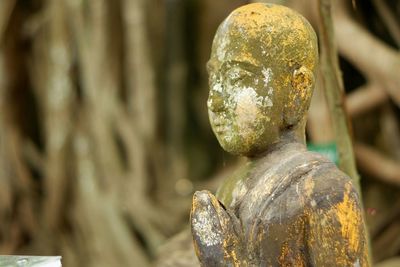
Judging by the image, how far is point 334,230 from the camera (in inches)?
60.2

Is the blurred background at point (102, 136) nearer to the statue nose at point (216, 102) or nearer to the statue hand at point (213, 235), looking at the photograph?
the statue nose at point (216, 102)

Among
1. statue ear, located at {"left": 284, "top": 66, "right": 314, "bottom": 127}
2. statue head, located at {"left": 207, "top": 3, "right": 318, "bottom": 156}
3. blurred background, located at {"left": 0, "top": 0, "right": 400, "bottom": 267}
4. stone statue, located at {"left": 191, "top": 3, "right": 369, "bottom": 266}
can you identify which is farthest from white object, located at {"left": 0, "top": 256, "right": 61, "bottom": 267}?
blurred background, located at {"left": 0, "top": 0, "right": 400, "bottom": 267}

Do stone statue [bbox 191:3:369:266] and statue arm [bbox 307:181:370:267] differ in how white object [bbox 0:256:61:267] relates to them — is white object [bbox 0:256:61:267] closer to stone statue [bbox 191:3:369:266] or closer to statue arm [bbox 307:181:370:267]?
stone statue [bbox 191:3:369:266]

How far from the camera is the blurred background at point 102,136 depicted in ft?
12.3

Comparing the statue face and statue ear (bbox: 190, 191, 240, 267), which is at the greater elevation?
the statue face

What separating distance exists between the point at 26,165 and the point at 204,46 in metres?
1.17

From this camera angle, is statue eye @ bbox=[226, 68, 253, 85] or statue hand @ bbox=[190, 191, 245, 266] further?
statue eye @ bbox=[226, 68, 253, 85]

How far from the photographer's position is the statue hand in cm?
155

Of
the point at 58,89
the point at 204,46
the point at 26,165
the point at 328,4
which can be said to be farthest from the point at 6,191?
the point at 328,4

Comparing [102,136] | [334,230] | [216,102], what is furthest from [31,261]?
[102,136]

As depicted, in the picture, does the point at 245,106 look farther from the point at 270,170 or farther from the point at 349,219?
the point at 349,219

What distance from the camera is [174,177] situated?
4473mm

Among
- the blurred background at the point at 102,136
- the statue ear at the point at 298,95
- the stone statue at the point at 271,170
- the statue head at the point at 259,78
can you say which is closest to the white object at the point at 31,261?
the stone statue at the point at 271,170

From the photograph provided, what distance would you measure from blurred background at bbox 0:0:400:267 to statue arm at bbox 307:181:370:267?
202 cm
